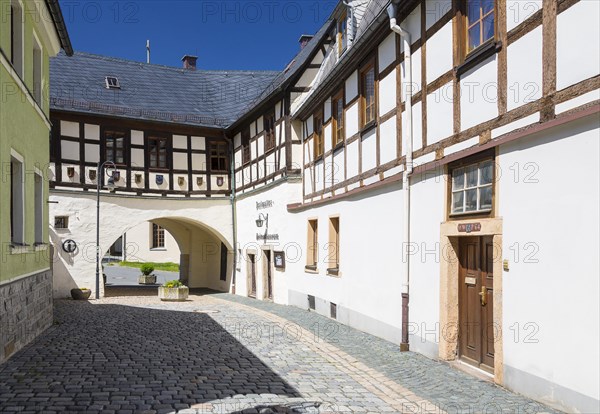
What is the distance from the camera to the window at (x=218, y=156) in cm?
2299

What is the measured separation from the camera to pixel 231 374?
809 cm

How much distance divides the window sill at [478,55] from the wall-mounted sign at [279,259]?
1042 centimetres

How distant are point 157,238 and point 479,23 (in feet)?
126

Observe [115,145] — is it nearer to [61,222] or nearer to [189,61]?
[61,222]

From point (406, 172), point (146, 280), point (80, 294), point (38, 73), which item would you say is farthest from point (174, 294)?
point (406, 172)

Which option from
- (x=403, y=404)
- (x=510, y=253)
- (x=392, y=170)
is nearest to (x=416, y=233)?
(x=392, y=170)

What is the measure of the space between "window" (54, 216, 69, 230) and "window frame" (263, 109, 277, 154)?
6739 mm

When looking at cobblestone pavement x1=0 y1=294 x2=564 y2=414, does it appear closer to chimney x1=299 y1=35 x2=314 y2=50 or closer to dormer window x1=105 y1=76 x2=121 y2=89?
dormer window x1=105 y1=76 x2=121 y2=89

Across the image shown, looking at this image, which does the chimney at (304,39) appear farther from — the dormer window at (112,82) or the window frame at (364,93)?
the window frame at (364,93)

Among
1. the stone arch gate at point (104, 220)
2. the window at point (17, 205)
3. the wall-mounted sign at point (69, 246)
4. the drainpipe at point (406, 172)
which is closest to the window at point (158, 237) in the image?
the stone arch gate at point (104, 220)

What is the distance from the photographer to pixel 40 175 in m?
11.7

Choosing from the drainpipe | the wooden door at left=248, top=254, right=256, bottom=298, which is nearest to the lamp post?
the wooden door at left=248, top=254, right=256, bottom=298

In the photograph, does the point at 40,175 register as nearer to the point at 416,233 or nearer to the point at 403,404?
the point at 416,233

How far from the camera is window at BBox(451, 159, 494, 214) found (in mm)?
7508
